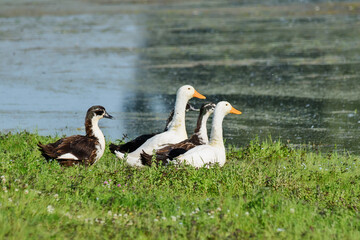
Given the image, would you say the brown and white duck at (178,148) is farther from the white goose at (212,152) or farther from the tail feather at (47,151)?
the tail feather at (47,151)

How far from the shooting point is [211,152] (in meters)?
8.77

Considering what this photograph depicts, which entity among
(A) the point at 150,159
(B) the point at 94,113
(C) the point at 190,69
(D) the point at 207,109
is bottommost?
(C) the point at 190,69

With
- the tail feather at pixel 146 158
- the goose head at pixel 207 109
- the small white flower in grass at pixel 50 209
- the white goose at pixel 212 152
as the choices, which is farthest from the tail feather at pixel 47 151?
the goose head at pixel 207 109

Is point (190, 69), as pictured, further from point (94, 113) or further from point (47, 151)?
point (47, 151)

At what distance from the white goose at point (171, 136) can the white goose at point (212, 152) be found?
1.68 ft

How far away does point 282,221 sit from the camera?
6.22 metres

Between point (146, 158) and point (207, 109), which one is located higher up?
point (207, 109)

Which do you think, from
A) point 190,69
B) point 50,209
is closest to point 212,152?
point 50,209

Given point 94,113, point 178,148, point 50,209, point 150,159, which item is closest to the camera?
point 50,209

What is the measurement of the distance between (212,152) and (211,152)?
2 cm

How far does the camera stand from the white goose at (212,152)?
857cm

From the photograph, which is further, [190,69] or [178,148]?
[190,69]

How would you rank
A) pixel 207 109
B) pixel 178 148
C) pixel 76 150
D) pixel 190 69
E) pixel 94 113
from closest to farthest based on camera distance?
pixel 76 150, pixel 178 148, pixel 94 113, pixel 207 109, pixel 190 69

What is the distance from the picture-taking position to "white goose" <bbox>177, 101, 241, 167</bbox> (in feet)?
28.1
